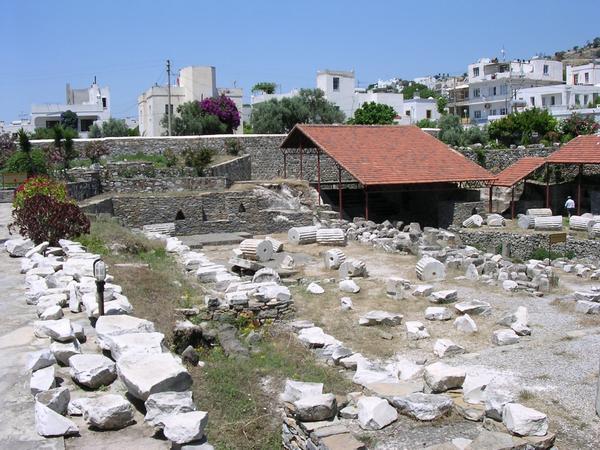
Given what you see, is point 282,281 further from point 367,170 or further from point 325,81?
point 325,81

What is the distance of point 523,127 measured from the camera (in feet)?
137

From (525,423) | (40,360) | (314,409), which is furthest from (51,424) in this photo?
(525,423)

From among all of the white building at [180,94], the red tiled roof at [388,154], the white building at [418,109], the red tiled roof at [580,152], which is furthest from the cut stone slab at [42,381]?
the white building at [418,109]

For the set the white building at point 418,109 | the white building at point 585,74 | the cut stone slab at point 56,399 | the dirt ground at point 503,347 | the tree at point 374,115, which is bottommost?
the dirt ground at point 503,347

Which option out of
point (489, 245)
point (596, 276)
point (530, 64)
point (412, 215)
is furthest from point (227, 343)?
point (530, 64)

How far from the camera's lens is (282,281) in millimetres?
15312

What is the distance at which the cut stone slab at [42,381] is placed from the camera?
583 centimetres

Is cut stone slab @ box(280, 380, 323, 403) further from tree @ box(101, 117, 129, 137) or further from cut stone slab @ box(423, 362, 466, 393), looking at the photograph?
tree @ box(101, 117, 129, 137)

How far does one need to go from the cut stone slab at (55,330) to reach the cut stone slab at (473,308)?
24.4 ft

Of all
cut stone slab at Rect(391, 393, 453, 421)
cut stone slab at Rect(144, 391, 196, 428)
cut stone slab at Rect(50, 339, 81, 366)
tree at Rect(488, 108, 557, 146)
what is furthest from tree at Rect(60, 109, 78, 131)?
cut stone slab at Rect(144, 391, 196, 428)

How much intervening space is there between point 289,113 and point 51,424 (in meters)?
40.8

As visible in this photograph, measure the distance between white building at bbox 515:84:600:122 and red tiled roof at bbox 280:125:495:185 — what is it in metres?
30.7

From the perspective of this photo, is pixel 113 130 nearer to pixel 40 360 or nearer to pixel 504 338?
pixel 504 338

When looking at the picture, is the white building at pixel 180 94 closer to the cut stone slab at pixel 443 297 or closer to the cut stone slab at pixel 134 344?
the cut stone slab at pixel 443 297
